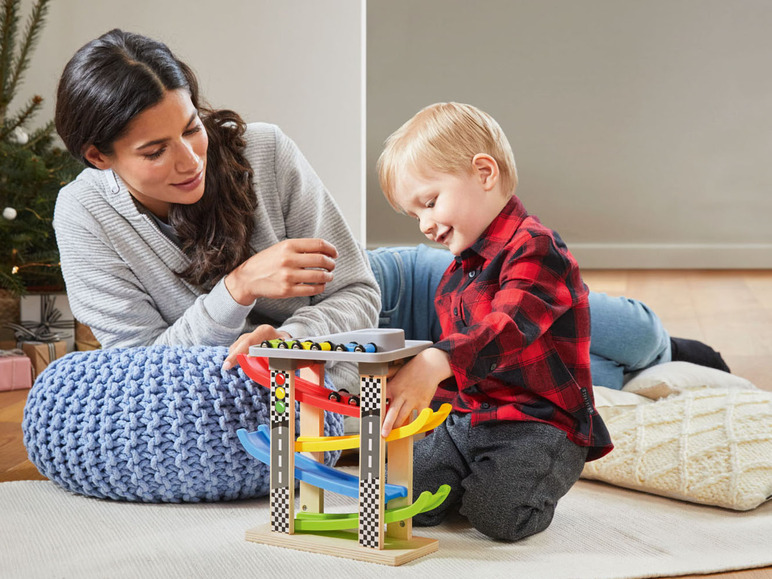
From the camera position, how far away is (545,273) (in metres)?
1.04

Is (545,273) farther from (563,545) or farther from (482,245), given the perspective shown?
(563,545)

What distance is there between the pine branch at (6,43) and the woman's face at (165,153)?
4.31 ft

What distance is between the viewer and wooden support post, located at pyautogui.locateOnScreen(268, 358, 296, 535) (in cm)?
98

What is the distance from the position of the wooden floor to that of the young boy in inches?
9.0

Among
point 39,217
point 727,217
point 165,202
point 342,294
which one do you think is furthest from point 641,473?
point 727,217

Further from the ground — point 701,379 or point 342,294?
point 342,294

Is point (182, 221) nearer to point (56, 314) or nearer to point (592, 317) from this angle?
point (592, 317)

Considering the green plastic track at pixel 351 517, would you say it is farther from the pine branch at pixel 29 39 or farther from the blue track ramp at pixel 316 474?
the pine branch at pixel 29 39

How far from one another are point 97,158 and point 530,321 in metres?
0.67

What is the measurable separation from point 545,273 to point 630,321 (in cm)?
72

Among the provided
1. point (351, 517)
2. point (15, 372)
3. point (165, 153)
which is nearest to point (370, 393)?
point (351, 517)

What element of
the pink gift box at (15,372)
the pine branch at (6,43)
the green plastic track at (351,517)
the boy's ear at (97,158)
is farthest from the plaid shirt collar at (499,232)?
the pine branch at (6,43)

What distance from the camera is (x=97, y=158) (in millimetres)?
1278

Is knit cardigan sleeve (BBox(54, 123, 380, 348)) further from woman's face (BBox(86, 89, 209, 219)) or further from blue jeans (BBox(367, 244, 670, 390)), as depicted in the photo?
blue jeans (BBox(367, 244, 670, 390))
